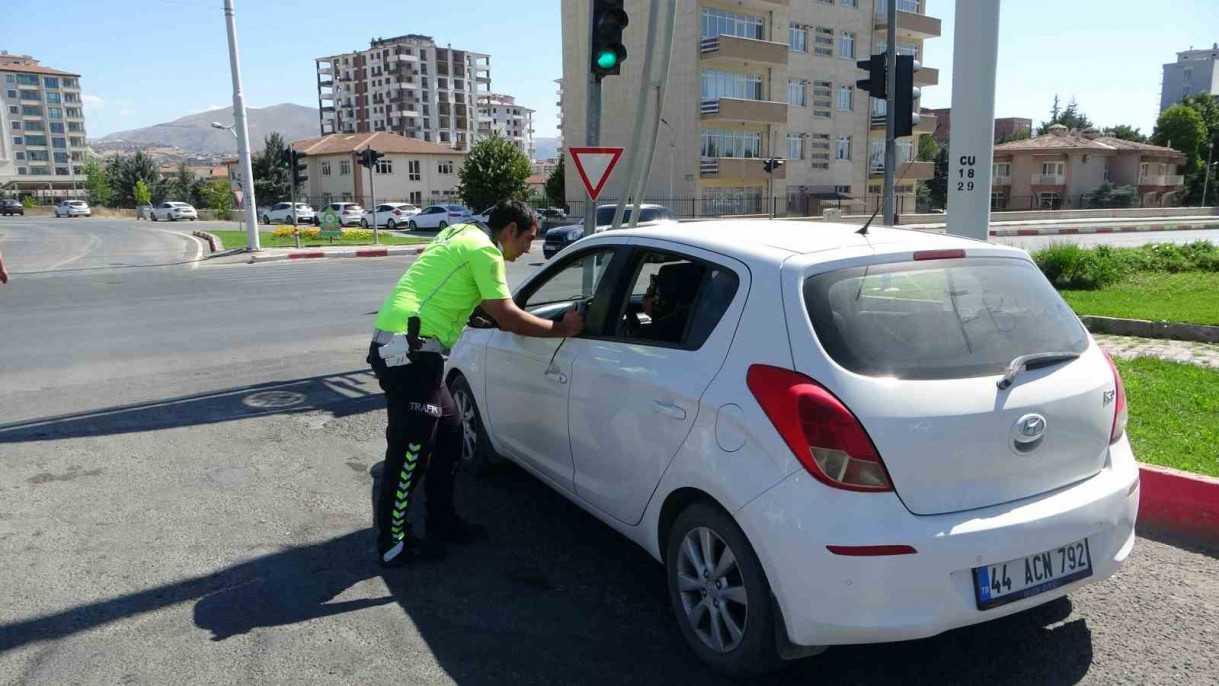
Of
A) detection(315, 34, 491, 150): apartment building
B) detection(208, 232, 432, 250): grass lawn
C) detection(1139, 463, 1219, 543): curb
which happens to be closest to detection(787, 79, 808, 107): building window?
detection(208, 232, 432, 250): grass lawn

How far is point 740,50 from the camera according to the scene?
4709 centimetres

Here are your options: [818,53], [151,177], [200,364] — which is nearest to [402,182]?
[151,177]

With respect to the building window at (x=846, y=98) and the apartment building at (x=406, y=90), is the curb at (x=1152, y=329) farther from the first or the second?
the apartment building at (x=406, y=90)

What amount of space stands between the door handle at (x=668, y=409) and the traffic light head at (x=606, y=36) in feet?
16.6

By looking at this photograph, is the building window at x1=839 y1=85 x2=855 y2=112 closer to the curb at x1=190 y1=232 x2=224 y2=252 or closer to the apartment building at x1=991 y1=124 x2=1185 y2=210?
the apartment building at x1=991 y1=124 x2=1185 y2=210

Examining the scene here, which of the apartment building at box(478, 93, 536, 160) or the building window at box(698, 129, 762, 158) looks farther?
the apartment building at box(478, 93, 536, 160)

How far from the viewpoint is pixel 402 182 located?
8000 cm

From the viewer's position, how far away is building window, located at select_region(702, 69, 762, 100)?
158ft

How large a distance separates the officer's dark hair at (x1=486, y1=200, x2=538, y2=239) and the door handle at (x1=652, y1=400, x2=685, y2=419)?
1429 mm

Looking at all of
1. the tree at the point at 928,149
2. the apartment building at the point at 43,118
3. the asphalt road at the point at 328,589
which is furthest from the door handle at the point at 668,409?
the apartment building at the point at 43,118

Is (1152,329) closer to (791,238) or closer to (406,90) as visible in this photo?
(791,238)

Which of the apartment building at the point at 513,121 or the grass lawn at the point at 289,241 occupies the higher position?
the apartment building at the point at 513,121

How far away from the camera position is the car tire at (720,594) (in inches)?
117

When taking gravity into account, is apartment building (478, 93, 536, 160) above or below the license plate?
above
